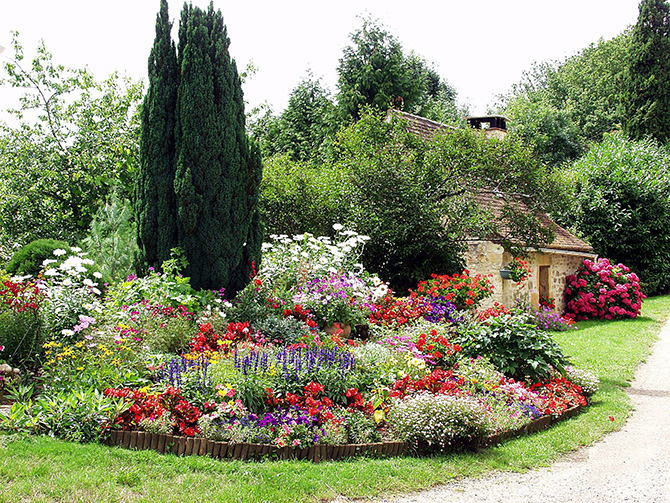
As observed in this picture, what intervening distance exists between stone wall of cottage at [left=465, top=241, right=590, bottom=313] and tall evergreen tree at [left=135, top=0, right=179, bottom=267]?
636 cm

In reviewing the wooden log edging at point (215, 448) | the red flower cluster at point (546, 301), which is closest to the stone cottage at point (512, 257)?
the red flower cluster at point (546, 301)

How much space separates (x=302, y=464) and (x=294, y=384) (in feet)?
2.97

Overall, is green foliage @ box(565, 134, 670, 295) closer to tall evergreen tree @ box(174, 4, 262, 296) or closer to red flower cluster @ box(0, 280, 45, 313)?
tall evergreen tree @ box(174, 4, 262, 296)

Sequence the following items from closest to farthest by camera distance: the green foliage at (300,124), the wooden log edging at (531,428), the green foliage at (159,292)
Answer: the wooden log edging at (531,428)
the green foliage at (159,292)
the green foliage at (300,124)

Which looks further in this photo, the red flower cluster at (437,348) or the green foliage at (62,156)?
the green foliage at (62,156)

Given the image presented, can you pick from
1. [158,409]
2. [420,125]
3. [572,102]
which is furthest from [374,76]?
[158,409]

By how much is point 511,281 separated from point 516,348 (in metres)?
7.35

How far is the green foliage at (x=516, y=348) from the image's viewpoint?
21.4ft

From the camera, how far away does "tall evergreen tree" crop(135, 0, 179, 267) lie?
309 inches

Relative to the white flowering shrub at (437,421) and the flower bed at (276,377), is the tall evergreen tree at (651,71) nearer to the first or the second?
the flower bed at (276,377)

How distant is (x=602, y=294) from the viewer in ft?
50.4

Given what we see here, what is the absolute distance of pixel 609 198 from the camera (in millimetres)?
19078

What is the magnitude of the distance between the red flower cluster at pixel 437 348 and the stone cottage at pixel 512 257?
4451 mm

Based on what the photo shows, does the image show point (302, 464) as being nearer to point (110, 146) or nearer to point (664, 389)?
point (664, 389)
